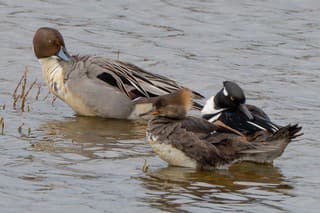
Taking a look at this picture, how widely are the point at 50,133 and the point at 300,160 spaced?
2511 mm

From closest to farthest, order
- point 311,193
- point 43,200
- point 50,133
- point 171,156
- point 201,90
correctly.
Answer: point 43,200 < point 311,193 < point 171,156 < point 50,133 < point 201,90

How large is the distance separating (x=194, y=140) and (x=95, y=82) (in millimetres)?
2575

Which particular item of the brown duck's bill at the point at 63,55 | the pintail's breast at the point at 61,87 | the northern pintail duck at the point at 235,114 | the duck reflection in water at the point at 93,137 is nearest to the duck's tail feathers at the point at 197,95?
the duck reflection in water at the point at 93,137

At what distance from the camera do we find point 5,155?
877 cm

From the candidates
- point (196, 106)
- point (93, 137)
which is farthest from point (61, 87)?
point (196, 106)

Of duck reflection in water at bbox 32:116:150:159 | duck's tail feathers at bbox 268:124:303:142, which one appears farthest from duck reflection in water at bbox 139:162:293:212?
duck reflection in water at bbox 32:116:150:159

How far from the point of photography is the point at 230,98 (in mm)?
9312

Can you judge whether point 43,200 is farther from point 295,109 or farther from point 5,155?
point 295,109

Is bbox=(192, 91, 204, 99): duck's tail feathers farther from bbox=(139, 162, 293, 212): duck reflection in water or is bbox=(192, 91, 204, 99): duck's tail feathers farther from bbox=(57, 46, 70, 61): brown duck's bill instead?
bbox=(139, 162, 293, 212): duck reflection in water

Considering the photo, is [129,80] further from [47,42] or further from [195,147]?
[195,147]

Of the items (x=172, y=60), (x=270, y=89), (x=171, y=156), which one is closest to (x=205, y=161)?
(x=171, y=156)

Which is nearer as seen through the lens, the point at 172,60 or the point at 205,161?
A: the point at 205,161

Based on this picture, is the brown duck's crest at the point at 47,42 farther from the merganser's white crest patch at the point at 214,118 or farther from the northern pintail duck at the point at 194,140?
the northern pintail duck at the point at 194,140

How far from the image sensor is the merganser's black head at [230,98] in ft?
30.4
